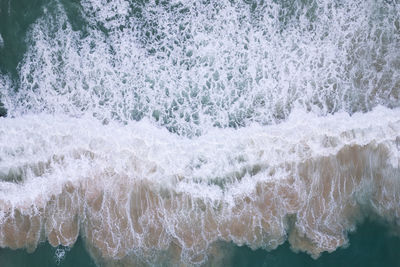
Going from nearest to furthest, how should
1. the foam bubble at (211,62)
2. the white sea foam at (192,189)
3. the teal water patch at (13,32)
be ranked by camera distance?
1. the white sea foam at (192,189)
2. the foam bubble at (211,62)
3. the teal water patch at (13,32)

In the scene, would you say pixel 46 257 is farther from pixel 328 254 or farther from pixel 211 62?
pixel 328 254

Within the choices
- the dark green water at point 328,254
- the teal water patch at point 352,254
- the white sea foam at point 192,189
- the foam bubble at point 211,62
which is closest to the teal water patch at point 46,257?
the dark green water at point 328,254

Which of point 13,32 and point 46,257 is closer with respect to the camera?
point 46,257

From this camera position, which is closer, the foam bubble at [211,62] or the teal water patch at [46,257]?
the teal water patch at [46,257]

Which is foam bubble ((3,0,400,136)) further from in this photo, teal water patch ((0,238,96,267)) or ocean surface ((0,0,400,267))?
teal water patch ((0,238,96,267))

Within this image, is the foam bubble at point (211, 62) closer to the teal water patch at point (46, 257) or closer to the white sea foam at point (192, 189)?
the white sea foam at point (192, 189)

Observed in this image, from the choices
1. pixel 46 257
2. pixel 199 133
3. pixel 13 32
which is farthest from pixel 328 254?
pixel 13 32

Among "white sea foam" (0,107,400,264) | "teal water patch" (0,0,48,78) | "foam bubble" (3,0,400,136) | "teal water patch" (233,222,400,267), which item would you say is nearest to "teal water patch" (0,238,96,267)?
"white sea foam" (0,107,400,264)
